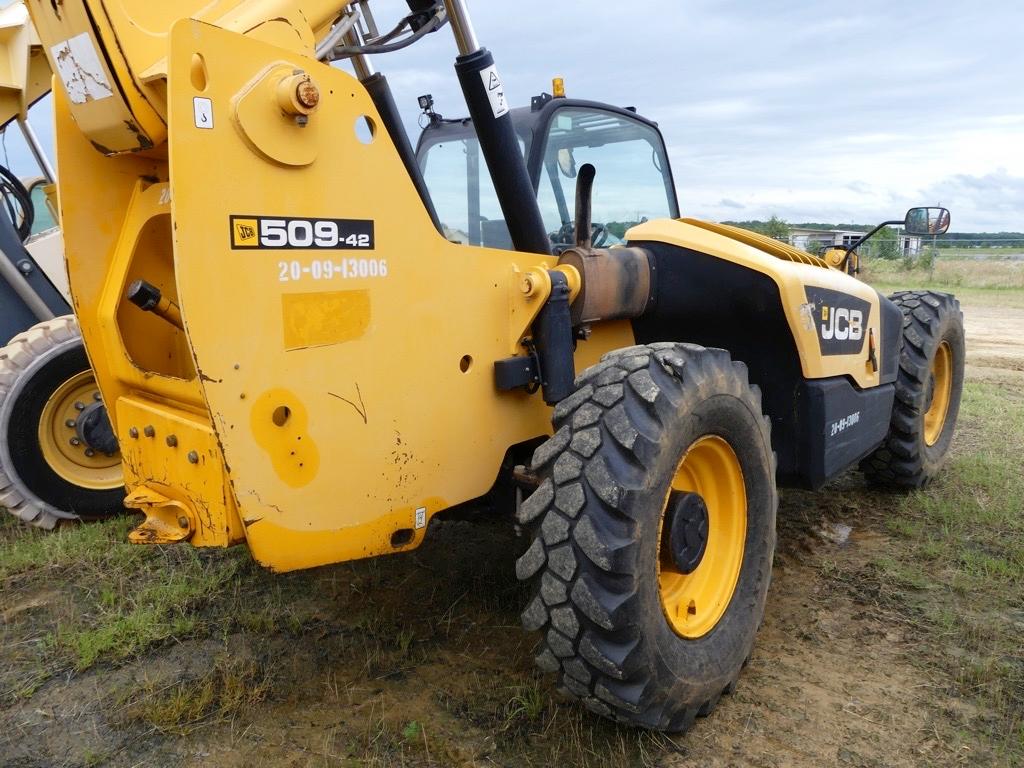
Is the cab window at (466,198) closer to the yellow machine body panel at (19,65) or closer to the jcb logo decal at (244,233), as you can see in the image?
the jcb logo decal at (244,233)

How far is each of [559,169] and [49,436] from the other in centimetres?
299

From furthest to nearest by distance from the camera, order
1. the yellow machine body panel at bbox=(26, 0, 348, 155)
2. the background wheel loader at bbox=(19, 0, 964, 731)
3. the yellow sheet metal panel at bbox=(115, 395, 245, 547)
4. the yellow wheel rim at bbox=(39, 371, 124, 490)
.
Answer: the yellow wheel rim at bbox=(39, 371, 124, 490)
the yellow sheet metal panel at bbox=(115, 395, 245, 547)
the yellow machine body panel at bbox=(26, 0, 348, 155)
the background wheel loader at bbox=(19, 0, 964, 731)

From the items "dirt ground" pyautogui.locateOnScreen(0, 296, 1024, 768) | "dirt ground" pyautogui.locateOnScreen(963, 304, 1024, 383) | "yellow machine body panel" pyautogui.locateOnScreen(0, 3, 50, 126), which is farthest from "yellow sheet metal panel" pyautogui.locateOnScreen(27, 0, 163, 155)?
"dirt ground" pyautogui.locateOnScreen(963, 304, 1024, 383)

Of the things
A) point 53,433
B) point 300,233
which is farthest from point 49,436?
point 300,233

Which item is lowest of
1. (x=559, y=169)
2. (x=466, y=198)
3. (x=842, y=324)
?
(x=842, y=324)

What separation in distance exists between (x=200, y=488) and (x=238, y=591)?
1231 mm

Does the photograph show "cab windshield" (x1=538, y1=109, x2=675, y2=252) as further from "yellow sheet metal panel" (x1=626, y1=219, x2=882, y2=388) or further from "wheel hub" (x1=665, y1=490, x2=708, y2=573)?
"wheel hub" (x1=665, y1=490, x2=708, y2=573)

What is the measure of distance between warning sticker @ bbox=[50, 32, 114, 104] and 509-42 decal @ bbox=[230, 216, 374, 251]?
639 millimetres

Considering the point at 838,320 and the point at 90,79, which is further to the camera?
the point at 838,320

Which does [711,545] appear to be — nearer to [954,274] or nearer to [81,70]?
[81,70]

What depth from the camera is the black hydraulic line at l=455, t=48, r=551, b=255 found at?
2.65 m

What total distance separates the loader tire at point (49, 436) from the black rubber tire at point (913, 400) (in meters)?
4.25

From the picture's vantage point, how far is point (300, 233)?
2188 millimetres

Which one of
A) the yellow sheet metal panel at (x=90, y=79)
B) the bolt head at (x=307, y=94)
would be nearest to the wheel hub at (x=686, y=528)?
the bolt head at (x=307, y=94)
